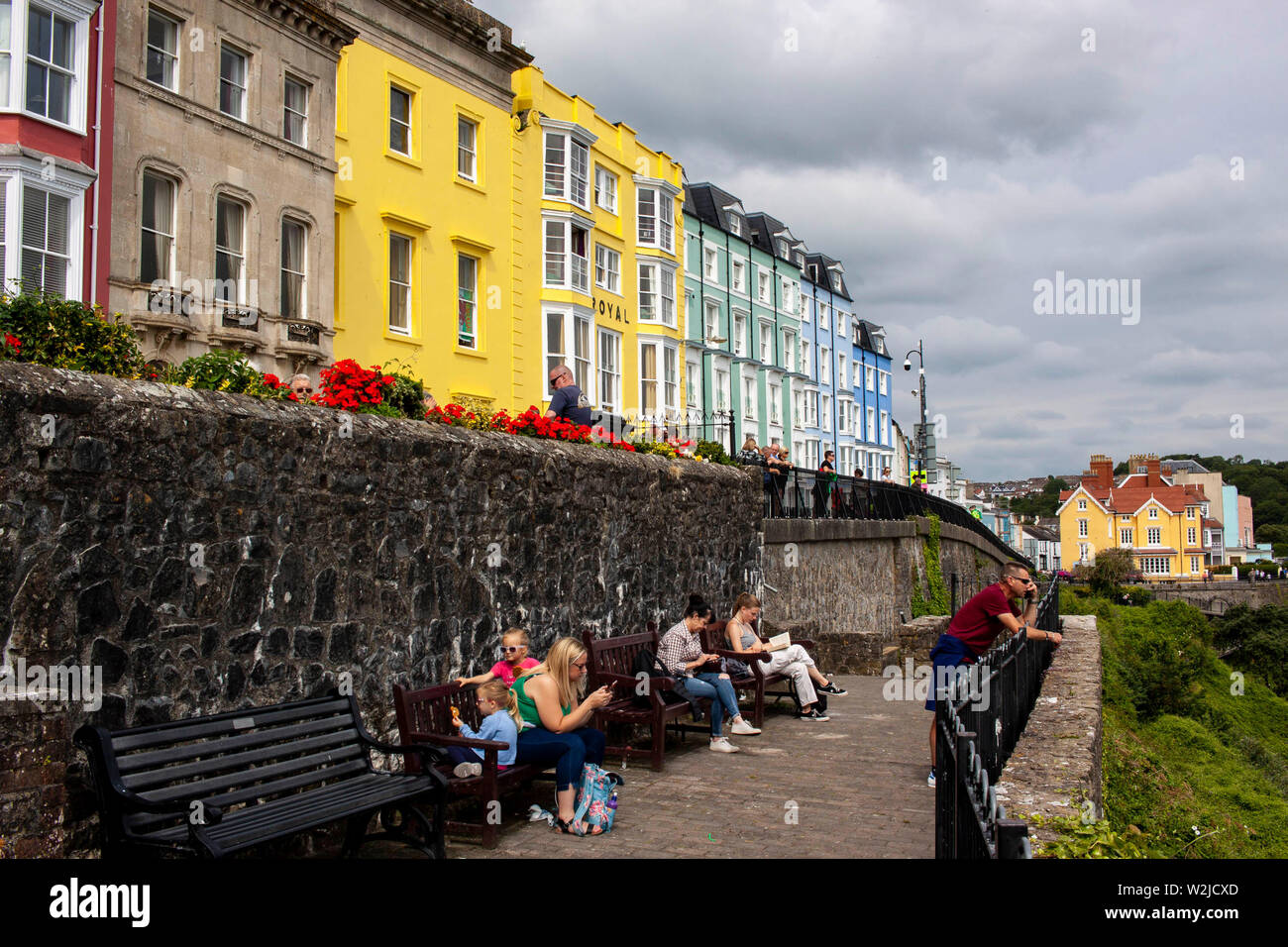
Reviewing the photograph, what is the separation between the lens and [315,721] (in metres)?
5.52

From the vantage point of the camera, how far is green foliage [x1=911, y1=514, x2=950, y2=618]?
83.2ft

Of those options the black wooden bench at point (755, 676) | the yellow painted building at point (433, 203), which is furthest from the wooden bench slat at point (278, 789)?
the yellow painted building at point (433, 203)

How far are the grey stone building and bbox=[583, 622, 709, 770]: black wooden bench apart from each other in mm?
9297

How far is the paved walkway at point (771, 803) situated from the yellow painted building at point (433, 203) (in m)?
12.3

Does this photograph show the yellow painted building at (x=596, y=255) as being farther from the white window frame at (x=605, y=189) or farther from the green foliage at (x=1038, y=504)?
the green foliage at (x=1038, y=504)

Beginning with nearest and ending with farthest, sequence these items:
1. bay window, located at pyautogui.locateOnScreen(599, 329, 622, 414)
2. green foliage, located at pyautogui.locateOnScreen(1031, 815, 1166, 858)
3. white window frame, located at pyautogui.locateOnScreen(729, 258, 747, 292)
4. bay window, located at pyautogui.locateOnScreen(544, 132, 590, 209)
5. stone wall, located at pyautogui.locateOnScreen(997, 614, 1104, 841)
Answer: green foliage, located at pyautogui.locateOnScreen(1031, 815, 1166, 858) < stone wall, located at pyautogui.locateOnScreen(997, 614, 1104, 841) < bay window, located at pyautogui.locateOnScreen(544, 132, 590, 209) < bay window, located at pyautogui.locateOnScreen(599, 329, 622, 414) < white window frame, located at pyautogui.locateOnScreen(729, 258, 747, 292)

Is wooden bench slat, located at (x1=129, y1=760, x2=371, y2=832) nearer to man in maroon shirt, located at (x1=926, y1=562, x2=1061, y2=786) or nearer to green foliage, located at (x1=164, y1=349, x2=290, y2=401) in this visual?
green foliage, located at (x1=164, y1=349, x2=290, y2=401)

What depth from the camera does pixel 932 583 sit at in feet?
88.0

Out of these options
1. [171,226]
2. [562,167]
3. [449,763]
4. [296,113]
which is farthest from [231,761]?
[562,167]

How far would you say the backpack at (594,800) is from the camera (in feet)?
20.0

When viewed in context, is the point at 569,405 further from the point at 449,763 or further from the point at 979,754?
the point at 979,754

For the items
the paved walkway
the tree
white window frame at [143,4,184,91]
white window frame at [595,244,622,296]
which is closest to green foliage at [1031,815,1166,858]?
the paved walkway
